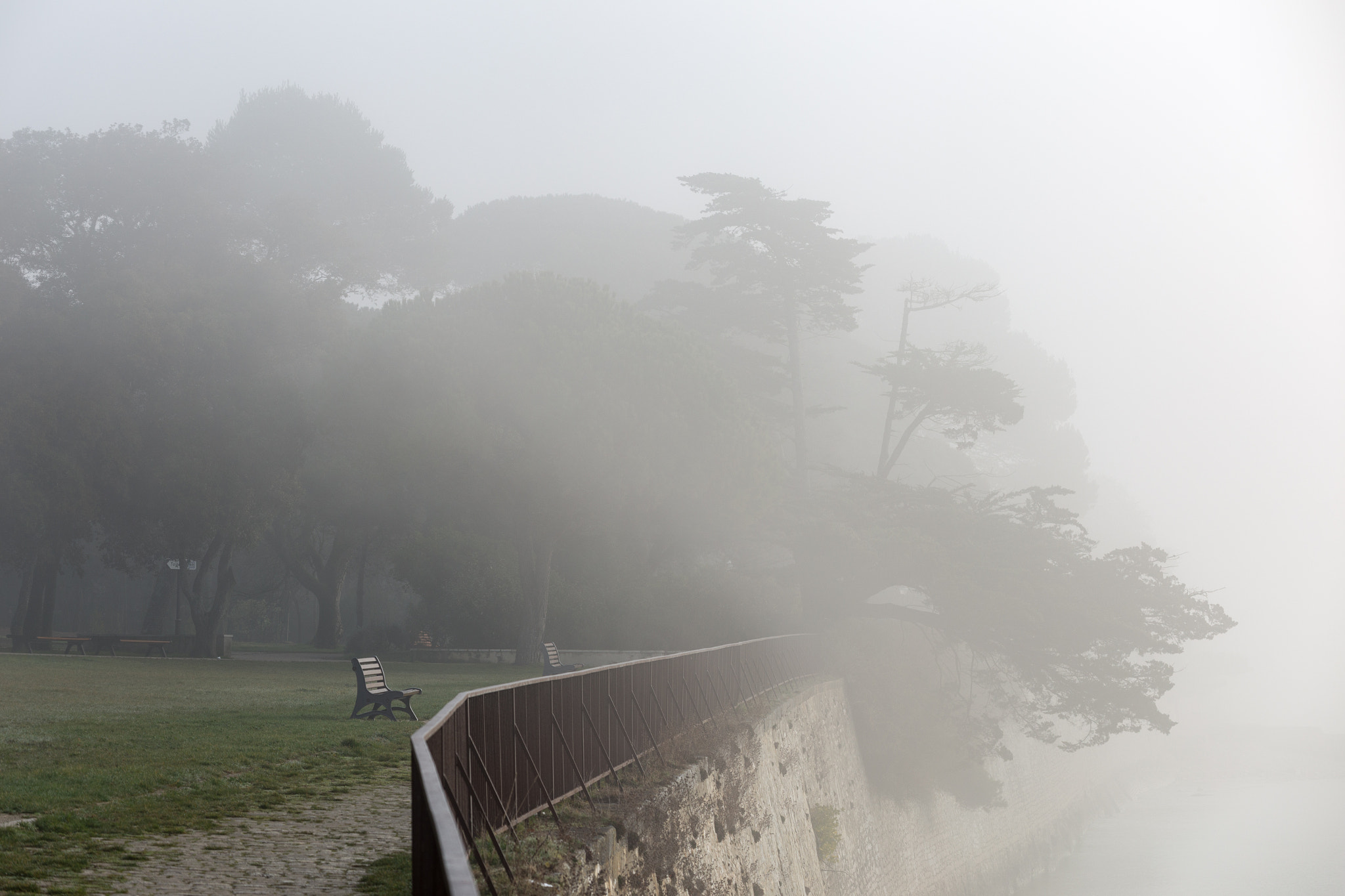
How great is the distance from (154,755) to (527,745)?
4238 mm

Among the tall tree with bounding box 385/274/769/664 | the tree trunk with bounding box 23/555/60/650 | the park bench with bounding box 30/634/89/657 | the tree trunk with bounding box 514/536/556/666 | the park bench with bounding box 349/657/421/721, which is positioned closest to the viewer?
the park bench with bounding box 349/657/421/721

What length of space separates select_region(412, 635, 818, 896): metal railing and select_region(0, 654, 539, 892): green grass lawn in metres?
1.79

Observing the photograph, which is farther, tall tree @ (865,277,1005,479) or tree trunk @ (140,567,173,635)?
tree trunk @ (140,567,173,635)

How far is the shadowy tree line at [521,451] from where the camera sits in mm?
24750

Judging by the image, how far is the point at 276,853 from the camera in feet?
19.9

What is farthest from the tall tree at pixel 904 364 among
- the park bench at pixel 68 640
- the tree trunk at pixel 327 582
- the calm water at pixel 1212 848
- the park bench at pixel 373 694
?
the park bench at pixel 68 640

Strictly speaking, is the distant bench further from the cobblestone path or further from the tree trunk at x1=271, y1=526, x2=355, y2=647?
the cobblestone path

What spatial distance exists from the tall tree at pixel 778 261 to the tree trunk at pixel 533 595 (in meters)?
9.25

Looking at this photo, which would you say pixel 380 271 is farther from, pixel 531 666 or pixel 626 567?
pixel 531 666

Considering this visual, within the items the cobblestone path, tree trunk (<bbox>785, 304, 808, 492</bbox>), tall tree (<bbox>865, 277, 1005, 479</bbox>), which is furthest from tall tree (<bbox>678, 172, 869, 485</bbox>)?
the cobblestone path

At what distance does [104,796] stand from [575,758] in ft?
10.3

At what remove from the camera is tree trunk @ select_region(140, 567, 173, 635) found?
35750 mm

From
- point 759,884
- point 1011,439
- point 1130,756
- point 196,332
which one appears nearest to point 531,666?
point 196,332

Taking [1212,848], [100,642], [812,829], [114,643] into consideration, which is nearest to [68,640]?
[100,642]
